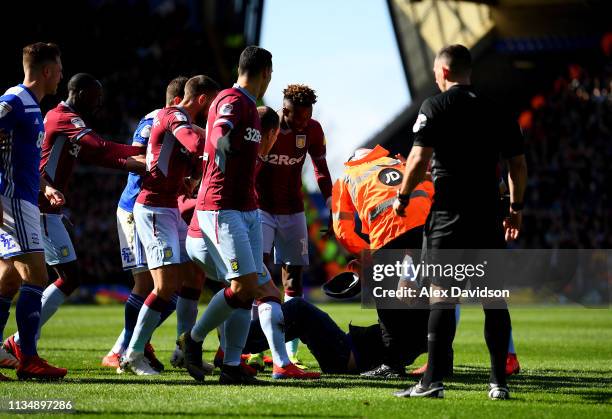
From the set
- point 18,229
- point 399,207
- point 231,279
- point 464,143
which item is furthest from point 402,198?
point 18,229

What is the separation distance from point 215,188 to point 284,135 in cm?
245

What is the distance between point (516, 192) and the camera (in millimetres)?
6648

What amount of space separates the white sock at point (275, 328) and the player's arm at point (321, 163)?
7.47ft

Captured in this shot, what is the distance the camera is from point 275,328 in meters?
7.54

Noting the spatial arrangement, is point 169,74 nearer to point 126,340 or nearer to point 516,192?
point 126,340

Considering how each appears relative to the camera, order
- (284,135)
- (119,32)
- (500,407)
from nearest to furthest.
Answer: (500,407) → (284,135) → (119,32)

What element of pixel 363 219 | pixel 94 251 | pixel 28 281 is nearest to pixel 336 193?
pixel 363 219

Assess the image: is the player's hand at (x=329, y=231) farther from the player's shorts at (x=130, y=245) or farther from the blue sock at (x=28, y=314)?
the blue sock at (x=28, y=314)

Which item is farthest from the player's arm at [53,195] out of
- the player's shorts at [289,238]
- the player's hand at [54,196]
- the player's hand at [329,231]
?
the player's hand at [329,231]

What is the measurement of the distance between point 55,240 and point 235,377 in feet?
8.38

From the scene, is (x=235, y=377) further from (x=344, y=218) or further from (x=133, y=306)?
(x=344, y=218)

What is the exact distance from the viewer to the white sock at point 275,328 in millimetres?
7539

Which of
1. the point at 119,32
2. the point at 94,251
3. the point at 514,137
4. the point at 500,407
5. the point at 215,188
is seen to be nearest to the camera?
the point at 500,407

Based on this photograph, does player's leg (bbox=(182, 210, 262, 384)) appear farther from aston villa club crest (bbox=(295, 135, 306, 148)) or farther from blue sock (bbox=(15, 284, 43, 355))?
aston villa club crest (bbox=(295, 135, 306, 148))
